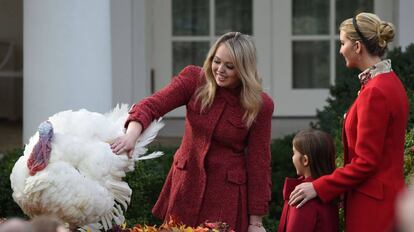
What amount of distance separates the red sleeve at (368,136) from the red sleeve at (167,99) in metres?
0.88

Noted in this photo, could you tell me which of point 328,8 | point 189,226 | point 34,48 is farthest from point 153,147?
point 328,8

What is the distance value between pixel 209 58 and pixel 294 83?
5.63 metres

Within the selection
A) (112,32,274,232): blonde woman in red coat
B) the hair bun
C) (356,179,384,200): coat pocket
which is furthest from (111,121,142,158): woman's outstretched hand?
the hair bun

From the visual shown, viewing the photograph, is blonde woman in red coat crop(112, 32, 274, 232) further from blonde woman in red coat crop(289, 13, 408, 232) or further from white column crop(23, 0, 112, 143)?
white column crop(23, 0, 112, 143)

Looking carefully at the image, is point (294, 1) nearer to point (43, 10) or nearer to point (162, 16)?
point (162, 16)

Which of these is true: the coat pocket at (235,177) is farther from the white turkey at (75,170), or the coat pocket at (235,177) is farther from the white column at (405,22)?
the white column at (405,22)

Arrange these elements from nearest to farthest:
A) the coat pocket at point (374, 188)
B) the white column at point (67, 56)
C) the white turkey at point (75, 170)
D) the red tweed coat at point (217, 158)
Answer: the white turkey at point (75, 170)
the coat pocket at point (374, 188)
the red tweed coat at point (217, 158)
the white column at point (67, 56)

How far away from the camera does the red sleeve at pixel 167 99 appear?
489 cm

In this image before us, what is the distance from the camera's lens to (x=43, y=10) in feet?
25.9

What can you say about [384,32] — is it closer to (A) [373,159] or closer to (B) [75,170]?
(A) [373,159]

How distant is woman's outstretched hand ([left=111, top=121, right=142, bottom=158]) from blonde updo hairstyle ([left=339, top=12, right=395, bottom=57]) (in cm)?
115

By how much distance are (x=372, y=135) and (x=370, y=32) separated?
50cm

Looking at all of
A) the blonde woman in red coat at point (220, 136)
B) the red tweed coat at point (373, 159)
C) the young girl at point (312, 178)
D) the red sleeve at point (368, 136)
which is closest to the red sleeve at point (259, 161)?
the blonde woman in red coat at point (220, 136)

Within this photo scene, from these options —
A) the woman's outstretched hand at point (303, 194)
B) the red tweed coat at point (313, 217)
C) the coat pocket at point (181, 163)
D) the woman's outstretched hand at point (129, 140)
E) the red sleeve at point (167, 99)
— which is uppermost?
the red sleeve at point (167, 99)
